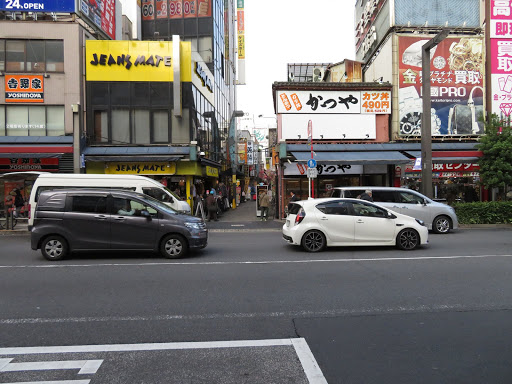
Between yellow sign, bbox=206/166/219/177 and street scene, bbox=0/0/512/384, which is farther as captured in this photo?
yellow sign, bbox=206/166/219/177

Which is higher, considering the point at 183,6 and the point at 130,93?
the point at 183,6

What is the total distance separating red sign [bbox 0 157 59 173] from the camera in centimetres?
2053

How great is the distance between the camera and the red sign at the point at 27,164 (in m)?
20.5

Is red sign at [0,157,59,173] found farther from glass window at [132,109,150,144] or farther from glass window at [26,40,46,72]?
glass window at [26,40,46,72]

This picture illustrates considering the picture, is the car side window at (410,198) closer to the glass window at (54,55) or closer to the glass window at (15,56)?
the glass window at (54,55)

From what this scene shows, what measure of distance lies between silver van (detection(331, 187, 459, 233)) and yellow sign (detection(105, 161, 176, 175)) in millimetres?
10592

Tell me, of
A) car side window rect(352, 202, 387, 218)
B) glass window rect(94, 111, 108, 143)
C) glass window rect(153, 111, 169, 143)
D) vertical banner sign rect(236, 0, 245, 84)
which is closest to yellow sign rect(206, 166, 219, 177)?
glass window rect(153, 111, 169, 143)

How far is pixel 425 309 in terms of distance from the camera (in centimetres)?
541

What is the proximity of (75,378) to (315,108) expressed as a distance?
751 inches

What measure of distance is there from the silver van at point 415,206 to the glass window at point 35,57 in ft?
56.4

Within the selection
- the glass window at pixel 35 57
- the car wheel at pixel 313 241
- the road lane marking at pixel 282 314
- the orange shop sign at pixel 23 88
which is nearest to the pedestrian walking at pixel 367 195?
the car wheel at pixel 313 241

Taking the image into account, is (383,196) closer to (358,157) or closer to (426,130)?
(426,130)

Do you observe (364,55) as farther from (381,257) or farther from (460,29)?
(381,257)

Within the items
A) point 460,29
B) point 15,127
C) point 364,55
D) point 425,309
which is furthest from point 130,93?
point 425,309
